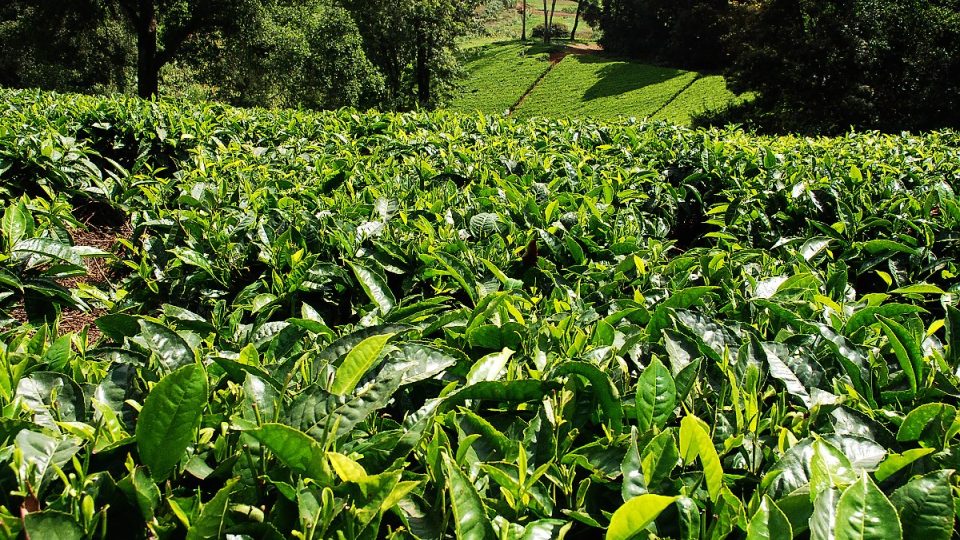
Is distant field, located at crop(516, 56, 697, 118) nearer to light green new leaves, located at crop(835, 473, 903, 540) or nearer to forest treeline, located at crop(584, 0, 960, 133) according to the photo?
forest treeline, located at crop(584, 0, 960, 133)

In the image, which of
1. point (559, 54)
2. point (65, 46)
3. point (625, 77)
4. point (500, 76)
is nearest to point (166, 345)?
point (65, 46)

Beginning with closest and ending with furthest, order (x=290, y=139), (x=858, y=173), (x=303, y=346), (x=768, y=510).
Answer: (x=768, y=510)
(x=303, y=346)
(x=858, y=173)
(x=290, y=139)

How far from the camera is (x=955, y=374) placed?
1.66 m

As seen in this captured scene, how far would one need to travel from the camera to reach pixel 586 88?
4128cm

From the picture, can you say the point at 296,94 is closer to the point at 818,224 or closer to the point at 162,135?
the point at 162,135

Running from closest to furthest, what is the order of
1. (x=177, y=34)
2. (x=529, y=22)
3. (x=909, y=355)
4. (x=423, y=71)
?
(x=909, y=355), (x=177, y=34), (x=423, y=71), (x=529, y=22)

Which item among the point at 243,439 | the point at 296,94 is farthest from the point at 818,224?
the point at 296,94

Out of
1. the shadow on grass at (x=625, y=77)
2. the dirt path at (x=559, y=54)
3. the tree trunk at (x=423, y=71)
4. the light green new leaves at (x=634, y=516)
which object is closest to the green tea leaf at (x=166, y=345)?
the light green new leaves at (x=634, y=516)

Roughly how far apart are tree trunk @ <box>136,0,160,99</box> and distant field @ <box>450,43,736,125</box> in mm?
15978

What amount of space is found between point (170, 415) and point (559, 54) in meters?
52.4

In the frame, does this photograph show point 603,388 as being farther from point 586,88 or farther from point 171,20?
point 586,88

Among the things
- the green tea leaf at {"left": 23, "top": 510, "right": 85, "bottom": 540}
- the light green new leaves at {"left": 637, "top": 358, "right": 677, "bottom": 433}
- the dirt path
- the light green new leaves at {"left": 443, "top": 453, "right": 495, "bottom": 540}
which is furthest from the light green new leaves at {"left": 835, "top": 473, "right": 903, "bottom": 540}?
the dirt path

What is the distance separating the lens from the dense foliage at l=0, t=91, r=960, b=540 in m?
1.10

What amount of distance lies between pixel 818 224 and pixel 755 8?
25539mm
